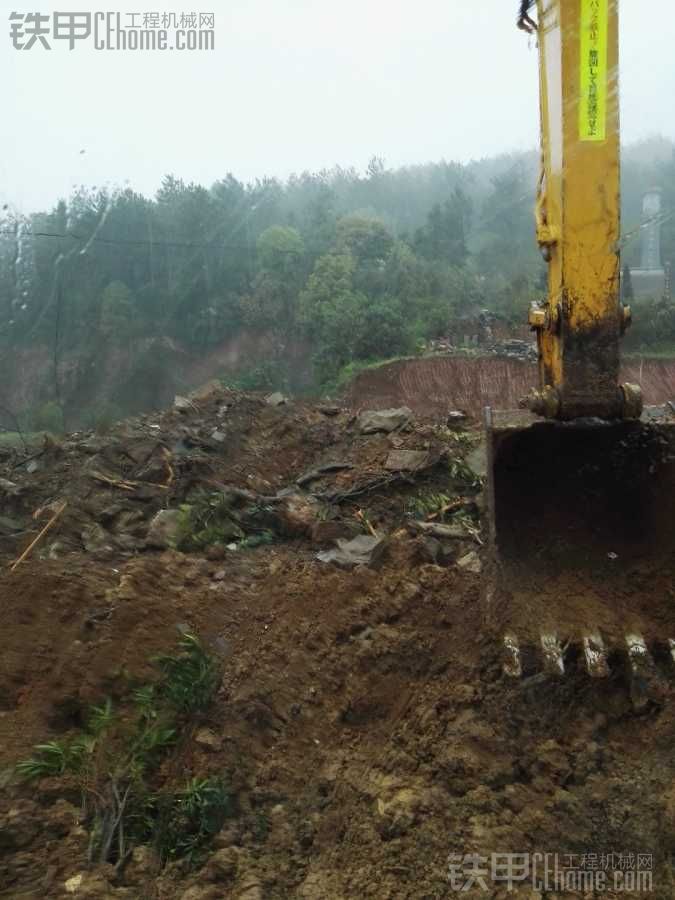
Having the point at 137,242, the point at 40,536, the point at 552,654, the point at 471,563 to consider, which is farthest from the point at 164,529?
the point at 137,242

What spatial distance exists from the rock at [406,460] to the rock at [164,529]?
217 centimetres

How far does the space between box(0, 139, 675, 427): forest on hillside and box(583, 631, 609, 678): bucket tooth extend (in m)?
15.7

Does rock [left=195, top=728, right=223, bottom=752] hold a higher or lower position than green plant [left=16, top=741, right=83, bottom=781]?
higher

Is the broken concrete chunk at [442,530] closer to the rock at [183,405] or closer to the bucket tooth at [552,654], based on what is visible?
the bucket tooth at [552,654]

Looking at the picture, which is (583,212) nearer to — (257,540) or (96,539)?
(257,540)

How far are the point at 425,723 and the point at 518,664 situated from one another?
54cm

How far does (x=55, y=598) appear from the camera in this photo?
192 inches

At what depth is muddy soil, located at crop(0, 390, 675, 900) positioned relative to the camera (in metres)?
2.90

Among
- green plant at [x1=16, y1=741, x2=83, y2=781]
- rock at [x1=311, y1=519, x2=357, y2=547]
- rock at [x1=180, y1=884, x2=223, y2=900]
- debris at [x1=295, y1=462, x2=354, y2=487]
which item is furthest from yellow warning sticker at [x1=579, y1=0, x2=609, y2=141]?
debris at [x1=295, y1=462, x2=354, y2=487]

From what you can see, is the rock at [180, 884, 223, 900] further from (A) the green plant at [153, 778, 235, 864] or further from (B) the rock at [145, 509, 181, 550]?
(B) the rock at [145, 509, 181, 550]

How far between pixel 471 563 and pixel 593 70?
127 inches

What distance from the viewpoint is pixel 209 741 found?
3.71 m

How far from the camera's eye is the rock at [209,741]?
370cm

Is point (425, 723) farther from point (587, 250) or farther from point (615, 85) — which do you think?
point (615, 85)
